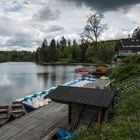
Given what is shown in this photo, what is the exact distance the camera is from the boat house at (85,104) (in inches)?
364

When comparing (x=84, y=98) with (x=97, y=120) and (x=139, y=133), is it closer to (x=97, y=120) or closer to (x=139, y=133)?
(x=97, y=120)

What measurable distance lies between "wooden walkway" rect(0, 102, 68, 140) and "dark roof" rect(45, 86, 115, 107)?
1.91 metres

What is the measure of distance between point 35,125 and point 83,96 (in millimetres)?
3373

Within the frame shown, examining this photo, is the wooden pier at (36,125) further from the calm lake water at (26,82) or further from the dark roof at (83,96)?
the calm lake water at (26,82)

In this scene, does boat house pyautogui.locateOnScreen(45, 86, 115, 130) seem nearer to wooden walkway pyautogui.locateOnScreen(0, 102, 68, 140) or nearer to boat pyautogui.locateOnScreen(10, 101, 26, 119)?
wooden walkway pyautogui.locateOnScreen(0, 102, 68, 140)

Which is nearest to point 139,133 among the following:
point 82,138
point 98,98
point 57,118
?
point 82,138

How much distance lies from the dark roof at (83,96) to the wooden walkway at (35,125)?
6.27 ft

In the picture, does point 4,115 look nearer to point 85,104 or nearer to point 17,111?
point 17,111

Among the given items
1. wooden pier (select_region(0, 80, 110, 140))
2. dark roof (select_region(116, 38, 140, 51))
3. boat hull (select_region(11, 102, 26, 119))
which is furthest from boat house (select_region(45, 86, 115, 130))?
dark roof (select_region(116, 38, 140, 51))

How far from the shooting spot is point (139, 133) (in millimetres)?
5773

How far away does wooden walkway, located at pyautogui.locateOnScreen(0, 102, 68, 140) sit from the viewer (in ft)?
31.6

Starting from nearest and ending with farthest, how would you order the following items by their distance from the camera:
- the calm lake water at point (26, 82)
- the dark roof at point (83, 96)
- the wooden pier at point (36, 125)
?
the dark roof at point (83, 96)
the wooden pier at point (36, 125)
the calm lake water at point (26, 82)

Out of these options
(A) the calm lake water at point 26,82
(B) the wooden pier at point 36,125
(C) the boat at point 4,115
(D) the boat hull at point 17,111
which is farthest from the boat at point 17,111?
(A) the calm lake water at point 26,82

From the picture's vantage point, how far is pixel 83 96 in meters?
9.68
